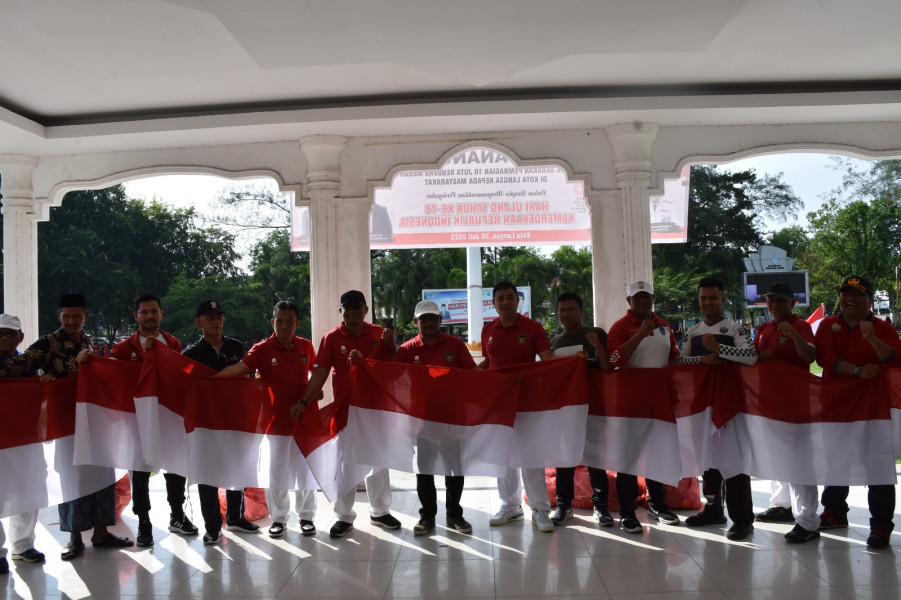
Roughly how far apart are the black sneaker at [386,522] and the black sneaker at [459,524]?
0.36m

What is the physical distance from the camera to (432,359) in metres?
4.68

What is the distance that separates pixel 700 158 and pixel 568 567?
3954 millimetres

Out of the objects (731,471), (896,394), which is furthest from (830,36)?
(731,471)

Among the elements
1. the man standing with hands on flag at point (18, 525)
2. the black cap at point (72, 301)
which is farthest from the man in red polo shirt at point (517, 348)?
the man standing with hands on flag at point (18, 525)

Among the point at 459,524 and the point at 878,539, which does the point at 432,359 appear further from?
the point at 878,539

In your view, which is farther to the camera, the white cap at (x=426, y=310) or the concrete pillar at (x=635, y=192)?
the concrete pillar at (x=635, y=192)

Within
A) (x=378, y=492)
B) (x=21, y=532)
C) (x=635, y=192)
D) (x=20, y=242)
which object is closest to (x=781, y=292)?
(x=635, y=192)

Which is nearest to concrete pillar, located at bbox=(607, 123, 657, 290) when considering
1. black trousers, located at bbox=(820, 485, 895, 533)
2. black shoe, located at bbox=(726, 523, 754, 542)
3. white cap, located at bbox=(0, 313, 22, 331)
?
black shoe, located at bbox=(726, 523, 754, 542)

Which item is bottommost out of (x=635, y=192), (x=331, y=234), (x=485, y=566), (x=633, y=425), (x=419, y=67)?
(x=485, y=566)

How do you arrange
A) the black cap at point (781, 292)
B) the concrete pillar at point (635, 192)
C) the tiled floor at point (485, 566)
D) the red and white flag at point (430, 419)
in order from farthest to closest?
the concrete pillar at point (635, 192)
the red and white flag at point (430, 419)
the black cap at point (781, 292)
the tiled floor at point (485, 566)

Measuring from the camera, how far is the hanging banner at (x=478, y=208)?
30.5 ft

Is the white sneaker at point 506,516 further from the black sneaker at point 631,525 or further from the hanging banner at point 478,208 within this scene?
the hanging banner at point 478,208

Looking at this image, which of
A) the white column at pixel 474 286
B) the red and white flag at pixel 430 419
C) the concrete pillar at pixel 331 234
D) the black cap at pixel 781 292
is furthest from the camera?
the white column at pixel 474 286

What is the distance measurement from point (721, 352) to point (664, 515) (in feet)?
3.96
